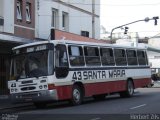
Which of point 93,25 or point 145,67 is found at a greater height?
point 93,25

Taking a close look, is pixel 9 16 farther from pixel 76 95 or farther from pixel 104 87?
pixel 76 95

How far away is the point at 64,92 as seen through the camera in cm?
2097

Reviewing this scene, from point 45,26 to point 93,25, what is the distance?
10242mm

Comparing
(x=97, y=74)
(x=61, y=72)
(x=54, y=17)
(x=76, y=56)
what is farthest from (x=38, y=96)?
(x=54, y=17)

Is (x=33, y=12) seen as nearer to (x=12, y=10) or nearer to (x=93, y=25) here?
(x=12, y=10)

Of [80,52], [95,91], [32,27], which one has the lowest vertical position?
[95,91]

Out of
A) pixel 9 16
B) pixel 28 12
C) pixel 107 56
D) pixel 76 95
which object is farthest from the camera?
pixel 28 12

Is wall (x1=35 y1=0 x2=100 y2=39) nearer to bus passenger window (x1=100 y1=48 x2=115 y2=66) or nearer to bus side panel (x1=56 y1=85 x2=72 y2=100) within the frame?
bus passenger window (x1=100 y1=48 x2=115 y2=66)

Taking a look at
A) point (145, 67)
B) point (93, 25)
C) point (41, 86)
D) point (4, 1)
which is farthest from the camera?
point (93, 25)

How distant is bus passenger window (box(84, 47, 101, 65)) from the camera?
23.2 m

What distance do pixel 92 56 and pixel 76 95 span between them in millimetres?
2712

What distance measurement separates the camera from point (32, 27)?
1222 inches

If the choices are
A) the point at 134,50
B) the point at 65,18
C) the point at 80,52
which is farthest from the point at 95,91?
the point at 65,18

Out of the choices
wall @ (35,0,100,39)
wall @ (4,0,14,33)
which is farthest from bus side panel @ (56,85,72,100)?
wall @ (35,0,100,39)
